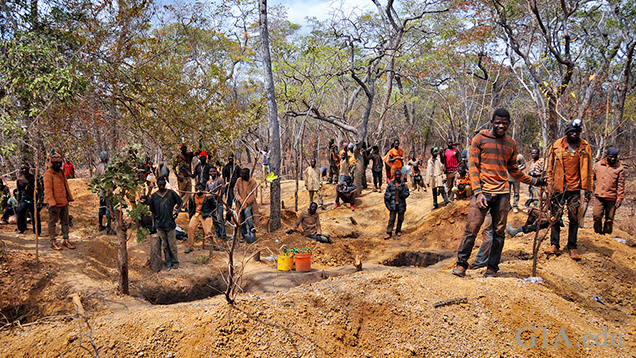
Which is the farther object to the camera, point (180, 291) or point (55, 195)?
point (55, 195)

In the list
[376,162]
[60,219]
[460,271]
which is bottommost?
[460,271]

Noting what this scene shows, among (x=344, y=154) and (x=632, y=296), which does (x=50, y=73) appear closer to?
(x=632, y=296)

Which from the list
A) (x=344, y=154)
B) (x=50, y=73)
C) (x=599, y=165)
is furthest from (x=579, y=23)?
(x=50, y=73)

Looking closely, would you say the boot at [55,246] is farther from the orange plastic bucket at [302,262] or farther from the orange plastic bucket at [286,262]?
the orange plastic bucket at [302,262]

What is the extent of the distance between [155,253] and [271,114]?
13.8 ft

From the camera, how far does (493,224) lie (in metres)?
4.40

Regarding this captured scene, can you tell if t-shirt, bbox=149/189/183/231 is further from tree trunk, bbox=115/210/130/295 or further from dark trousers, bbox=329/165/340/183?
dark trousers, bbox=329/165/340/183

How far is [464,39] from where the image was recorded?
17734 millimetres

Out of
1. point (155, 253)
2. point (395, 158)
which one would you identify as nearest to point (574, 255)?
point (395, 158)

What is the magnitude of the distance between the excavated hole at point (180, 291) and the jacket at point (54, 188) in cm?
224

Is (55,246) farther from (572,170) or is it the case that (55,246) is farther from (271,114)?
(572,170)

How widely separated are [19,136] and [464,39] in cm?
1779

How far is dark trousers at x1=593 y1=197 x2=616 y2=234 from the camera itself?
21.2 feet

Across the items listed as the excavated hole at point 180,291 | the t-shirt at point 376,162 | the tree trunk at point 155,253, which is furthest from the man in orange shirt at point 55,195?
the t-shirt at point 376,162
